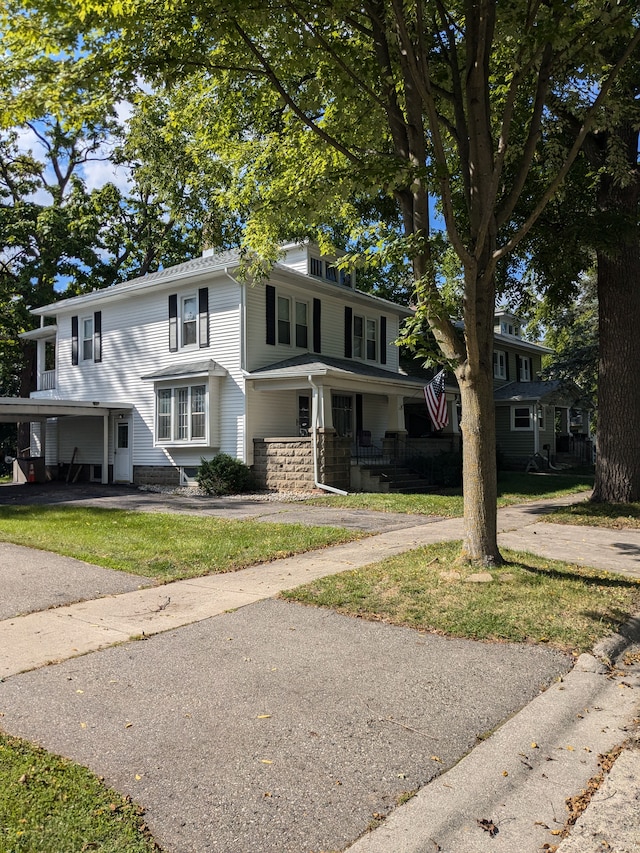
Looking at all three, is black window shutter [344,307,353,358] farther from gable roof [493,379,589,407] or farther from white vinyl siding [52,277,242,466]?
gable roof [493,379,589,407]

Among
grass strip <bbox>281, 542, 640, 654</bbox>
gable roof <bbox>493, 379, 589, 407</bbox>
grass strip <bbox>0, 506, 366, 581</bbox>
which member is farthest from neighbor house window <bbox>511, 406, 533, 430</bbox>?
grass strip <bbox>281, 542, 640, 654</bbox>

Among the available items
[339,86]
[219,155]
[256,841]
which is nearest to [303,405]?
[219,155]

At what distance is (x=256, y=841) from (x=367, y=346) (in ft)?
70.3

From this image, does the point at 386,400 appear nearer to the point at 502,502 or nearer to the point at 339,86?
the point at 502,502

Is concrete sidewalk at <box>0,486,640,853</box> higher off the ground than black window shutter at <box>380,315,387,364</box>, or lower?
lower

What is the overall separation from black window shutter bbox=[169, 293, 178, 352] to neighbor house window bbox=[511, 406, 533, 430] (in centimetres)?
1632

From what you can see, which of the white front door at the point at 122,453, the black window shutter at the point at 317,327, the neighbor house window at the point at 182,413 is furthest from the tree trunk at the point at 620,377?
the white front door at the point at 122,453

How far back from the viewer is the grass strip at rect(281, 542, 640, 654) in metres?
5.31

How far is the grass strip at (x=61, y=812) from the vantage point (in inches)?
101

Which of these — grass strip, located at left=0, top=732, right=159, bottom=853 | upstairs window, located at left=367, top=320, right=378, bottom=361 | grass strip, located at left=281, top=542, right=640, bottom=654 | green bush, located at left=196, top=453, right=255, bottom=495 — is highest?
upstairs window, located at left=367, top=320, right=378, bottom=361

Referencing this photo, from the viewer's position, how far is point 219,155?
11398 mm

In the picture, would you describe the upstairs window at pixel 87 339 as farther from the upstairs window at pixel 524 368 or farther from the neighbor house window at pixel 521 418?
the upstairs window at pixel 524 368

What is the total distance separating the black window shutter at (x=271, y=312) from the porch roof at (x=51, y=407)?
5692 mm

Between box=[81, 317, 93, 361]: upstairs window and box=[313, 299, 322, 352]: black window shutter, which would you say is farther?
box=[81, 317, 93, 361]: upstairs window
